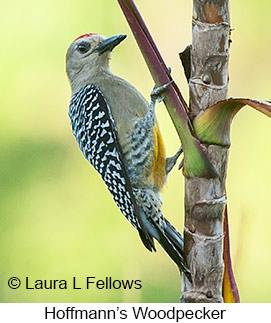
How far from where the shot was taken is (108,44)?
278 centimetres

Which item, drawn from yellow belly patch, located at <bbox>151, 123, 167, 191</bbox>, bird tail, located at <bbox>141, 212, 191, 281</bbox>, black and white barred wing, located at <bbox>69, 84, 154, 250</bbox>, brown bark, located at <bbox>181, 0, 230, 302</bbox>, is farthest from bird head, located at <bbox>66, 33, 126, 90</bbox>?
→ brown bark, located at <bbox>181, 0, 230, 302</bbox>

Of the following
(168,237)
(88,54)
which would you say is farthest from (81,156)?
(168,237)

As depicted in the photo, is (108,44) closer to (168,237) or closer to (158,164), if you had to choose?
(158,164)

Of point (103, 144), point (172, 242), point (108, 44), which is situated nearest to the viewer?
point (172, 242)

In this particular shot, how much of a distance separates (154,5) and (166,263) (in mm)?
1278

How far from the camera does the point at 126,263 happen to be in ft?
8.23

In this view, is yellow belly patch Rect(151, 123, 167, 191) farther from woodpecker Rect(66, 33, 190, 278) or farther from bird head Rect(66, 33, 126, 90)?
bird head Rect(66, 33, 126, 90)

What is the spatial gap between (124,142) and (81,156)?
0.44 meters

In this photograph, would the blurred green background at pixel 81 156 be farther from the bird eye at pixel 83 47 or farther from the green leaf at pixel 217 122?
the green leaf at pixel 217 122

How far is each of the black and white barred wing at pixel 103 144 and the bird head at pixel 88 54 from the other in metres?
0.14

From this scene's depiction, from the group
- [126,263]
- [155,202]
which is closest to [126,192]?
[155,202]

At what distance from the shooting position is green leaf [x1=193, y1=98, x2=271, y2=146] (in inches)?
62.6

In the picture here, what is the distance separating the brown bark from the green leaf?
0.08 feet
